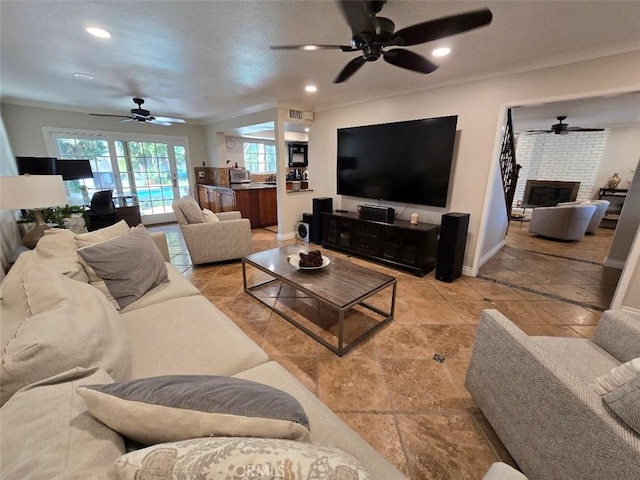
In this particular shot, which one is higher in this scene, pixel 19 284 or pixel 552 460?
pixel 19 284

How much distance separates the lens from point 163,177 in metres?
6.19

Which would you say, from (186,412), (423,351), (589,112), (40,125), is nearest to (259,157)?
(40,125)

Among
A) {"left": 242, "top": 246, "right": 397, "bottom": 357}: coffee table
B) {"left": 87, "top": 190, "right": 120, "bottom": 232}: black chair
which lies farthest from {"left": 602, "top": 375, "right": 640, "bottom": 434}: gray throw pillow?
{"left": 87, "top": 190, "right": 120, "bottom": 232}: black chair

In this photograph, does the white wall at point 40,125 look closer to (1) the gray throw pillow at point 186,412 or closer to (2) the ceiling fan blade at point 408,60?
(2) the ceiling fan blade at point 408,60

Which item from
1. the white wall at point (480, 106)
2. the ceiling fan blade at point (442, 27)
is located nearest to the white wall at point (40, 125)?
the white wall at point (480, 106)

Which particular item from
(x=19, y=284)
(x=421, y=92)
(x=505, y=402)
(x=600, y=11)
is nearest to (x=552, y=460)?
(x=505, y=402)

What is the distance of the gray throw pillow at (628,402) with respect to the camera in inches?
31.9

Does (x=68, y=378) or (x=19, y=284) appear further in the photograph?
(x=19, y=284)

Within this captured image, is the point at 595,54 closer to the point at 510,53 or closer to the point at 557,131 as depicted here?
the point at 510,53

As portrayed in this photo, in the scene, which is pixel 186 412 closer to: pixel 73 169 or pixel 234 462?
pixel 234 462

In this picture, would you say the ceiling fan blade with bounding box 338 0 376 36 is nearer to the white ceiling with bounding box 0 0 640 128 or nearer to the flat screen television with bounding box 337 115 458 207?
the white ceiling with bounding box 0 0 640 128

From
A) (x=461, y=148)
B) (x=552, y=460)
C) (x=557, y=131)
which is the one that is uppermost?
(x=557, y=131)

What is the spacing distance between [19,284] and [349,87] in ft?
12.0

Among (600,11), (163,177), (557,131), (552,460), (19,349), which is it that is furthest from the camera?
(163,177)
